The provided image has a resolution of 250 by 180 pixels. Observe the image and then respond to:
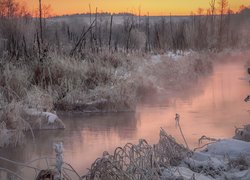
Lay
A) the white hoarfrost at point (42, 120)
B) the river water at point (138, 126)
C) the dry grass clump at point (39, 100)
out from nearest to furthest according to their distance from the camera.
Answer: the river water at point (138, 126), the white hoarfrost at point (42, 120), the dry grass clump at point (39, 100)

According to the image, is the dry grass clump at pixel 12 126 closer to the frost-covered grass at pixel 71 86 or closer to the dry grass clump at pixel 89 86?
the frost-covered grass at pixel 71 86

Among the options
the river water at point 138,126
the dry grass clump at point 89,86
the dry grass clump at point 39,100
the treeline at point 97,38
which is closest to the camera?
the river water at point 138,126

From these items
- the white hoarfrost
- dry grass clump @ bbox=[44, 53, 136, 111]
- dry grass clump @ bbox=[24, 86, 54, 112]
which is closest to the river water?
the white hoarfrost

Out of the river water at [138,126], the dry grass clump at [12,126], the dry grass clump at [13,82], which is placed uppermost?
the dry grass clump at [13,82]

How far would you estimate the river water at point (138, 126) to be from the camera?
9125 mm

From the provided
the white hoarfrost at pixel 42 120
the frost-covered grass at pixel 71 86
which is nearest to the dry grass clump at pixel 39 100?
the frost-covered grass at pixel 71 86

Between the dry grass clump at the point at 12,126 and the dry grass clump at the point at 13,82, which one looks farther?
the dry grass clump at the point at 13,82

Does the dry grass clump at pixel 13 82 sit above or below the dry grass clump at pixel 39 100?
above

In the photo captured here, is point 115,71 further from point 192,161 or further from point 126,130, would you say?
point 192,161

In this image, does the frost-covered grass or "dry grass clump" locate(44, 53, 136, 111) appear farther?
"dry grass clump" locate(44, 53, 136, 111)

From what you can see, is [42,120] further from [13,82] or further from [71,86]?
[71,86]

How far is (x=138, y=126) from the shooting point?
11.2 metres

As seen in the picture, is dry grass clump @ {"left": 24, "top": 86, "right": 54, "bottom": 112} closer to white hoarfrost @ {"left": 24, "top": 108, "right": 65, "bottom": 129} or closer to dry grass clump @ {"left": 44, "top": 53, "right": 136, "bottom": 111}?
white hoarfrost @ {"left": 24, "top": 108, "right": 65, "bottom": 129}

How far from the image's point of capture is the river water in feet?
29.9
